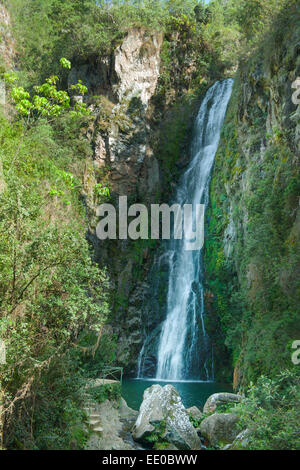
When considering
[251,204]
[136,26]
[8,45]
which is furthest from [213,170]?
[8,45]

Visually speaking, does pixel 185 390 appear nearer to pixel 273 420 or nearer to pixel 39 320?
pixel 273 420

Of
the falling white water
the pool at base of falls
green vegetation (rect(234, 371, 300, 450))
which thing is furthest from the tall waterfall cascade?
green vegetation (rect(234, 371, 300, 450))

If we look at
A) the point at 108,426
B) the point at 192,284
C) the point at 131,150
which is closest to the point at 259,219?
the point at 108,426

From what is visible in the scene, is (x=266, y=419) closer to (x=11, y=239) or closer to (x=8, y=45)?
(x=11, y=239)

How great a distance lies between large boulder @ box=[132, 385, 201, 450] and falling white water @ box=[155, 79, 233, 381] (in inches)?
348

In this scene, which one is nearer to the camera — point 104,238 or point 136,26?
point 104,238

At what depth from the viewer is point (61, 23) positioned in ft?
88.5

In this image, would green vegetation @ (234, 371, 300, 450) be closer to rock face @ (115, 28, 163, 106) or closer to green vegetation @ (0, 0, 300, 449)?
green vegetation @ (0, 0, 300, 449)

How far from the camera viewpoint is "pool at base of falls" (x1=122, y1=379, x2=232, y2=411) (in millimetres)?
13062

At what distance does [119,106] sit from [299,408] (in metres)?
20.1

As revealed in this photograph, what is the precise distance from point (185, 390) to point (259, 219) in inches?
301

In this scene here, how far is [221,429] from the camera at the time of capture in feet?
28.8

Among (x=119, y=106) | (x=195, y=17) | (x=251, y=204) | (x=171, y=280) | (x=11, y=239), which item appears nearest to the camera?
(x=11, y=239)

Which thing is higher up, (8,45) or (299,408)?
(8,45)
